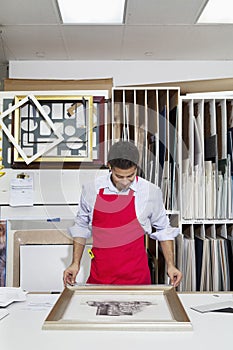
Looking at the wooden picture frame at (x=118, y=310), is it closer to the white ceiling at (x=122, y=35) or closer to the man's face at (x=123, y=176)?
the man's face at (x=123, y=176)

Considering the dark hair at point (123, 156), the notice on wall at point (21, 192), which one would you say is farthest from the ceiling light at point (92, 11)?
the dark hair at point (123, 156)

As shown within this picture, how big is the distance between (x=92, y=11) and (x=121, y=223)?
5.33 feet

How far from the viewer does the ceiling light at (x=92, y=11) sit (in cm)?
280

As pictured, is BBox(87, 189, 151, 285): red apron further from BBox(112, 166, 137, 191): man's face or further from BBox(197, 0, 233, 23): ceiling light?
BBox(197, 0, 233, 23): ceiling light

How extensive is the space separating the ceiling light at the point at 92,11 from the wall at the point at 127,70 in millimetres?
813

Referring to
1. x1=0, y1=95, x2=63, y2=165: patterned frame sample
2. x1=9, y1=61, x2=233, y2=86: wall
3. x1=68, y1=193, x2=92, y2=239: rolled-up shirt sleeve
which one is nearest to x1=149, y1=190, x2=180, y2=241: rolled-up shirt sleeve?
x1=68, y1=193, x2=92, y2=239: rolled-up shirt sleeve

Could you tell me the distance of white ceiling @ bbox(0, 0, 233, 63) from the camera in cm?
284

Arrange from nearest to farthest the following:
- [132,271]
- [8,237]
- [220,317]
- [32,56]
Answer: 1. [220,317]
2. [132,271]
3. [8,237]
4. [32,56]

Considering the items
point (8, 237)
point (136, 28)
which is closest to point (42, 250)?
point (8, 237)

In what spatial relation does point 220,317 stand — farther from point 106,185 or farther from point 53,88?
point 53,88

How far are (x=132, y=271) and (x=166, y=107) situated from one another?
1038mm

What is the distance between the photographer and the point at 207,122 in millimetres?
2566

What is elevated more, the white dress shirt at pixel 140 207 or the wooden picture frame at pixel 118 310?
the white dress shirt at pixel 140 207

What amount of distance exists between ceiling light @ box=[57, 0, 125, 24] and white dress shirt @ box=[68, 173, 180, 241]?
1.35m
